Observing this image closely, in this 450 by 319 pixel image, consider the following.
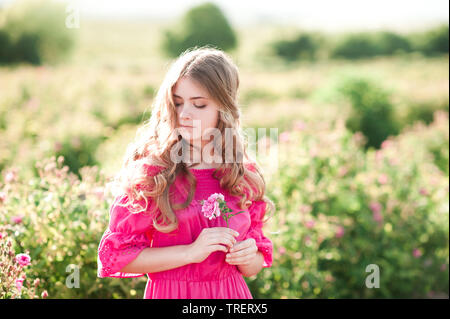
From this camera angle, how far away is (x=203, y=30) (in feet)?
94.8

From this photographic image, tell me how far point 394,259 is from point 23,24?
24515 millimetres

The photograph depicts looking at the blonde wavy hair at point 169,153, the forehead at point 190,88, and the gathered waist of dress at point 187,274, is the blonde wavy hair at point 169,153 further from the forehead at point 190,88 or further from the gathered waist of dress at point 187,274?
the gathered waist of dress at point 187,274

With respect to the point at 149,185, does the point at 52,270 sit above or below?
below

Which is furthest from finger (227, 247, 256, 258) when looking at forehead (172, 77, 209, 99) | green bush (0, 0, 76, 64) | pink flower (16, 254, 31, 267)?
green bush (0, 0, 76, 64)

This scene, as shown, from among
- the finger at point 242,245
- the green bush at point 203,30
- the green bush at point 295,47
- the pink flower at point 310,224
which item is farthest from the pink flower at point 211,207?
the green bush at point 295,47

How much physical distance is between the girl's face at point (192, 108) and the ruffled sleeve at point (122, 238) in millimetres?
334

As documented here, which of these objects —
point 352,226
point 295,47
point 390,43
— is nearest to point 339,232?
point 352,226

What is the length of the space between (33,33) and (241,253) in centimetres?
2473

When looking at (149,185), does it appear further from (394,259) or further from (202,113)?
(394,259)

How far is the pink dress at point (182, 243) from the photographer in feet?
5.30

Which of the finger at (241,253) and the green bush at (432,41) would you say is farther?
the green bush at (432,41)

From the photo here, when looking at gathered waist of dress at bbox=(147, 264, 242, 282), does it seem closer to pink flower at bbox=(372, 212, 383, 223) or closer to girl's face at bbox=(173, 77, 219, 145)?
girl's face at bbox=(173, 77, 219, 145)

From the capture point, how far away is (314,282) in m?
3.15
